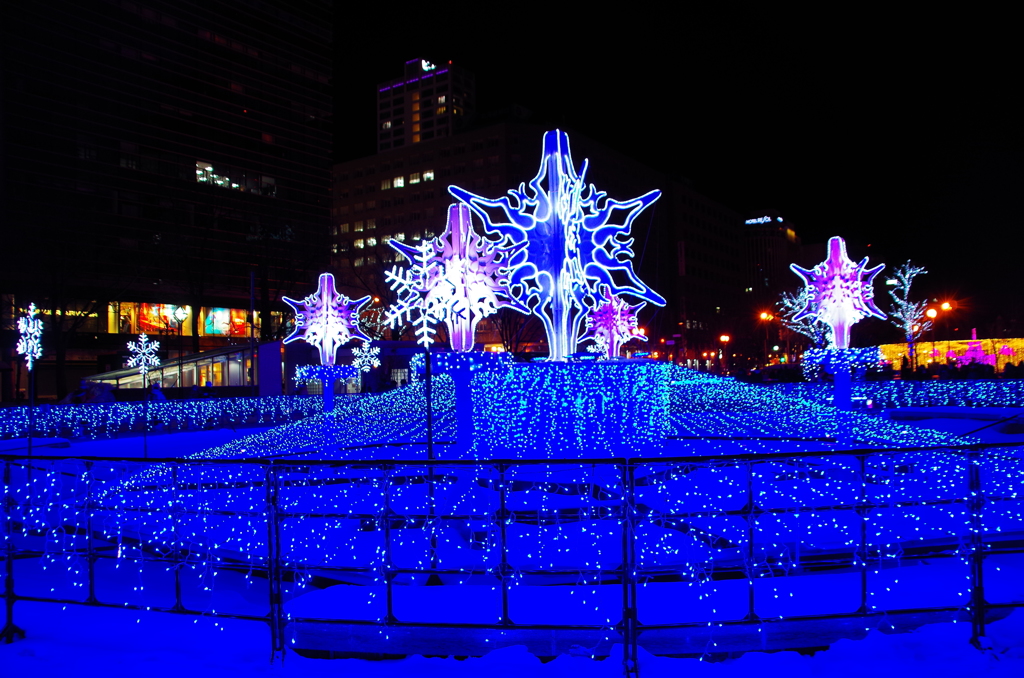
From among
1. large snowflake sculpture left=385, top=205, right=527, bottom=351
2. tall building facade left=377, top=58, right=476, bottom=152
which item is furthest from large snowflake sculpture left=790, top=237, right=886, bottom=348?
tall building facade left=377, top=58, right=476, bottom=152

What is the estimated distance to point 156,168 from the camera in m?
61.7

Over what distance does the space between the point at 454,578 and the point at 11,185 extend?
5843 cm

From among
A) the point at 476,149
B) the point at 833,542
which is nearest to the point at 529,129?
the point at 476,149

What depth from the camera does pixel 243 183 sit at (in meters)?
69.2

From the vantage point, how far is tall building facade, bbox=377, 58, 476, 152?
447 feet

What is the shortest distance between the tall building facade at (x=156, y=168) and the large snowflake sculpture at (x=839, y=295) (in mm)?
30452

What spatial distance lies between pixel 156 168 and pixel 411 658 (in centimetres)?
6622

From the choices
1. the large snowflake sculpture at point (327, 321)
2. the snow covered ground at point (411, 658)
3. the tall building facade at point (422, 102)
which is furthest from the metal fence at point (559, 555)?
the tall building facade at point (422, 102)

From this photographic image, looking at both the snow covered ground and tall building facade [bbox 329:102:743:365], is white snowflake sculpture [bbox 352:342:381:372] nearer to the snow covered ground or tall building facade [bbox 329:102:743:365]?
the snow covered ground

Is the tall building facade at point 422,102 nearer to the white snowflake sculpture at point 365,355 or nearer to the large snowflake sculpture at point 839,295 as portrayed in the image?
the white snowflake sculpture at point 365,355

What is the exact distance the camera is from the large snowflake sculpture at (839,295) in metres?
15.5

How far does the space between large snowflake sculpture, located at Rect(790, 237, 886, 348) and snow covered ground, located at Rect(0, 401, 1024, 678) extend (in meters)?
11.4

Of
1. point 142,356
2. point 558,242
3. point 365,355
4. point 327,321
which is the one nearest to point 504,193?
point 142,356

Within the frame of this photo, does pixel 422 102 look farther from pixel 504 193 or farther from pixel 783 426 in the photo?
pixel 783 426
